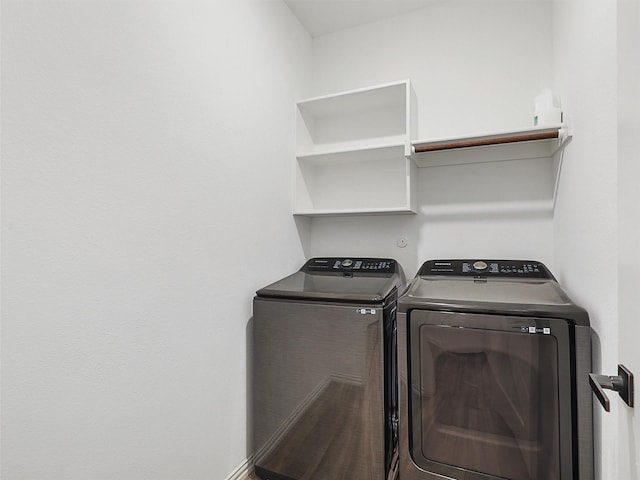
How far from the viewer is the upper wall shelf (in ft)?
5.29

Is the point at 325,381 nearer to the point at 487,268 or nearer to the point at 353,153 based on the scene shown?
the point at 487,268

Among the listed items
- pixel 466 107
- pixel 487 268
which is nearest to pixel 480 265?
pixel 487 268

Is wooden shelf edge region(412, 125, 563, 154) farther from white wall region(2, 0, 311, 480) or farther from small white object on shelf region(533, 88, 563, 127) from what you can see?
white wall region(2, 0, 311, 480)

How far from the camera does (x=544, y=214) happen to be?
190 cm

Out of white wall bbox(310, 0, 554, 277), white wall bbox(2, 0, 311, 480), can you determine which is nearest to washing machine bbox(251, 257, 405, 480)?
white wall bbox(2, 0, 311, 480)

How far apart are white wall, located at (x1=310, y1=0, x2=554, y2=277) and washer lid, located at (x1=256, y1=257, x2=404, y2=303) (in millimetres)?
189

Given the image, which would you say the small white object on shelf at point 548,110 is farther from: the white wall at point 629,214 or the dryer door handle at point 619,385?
the dryer door handle at point 619,385

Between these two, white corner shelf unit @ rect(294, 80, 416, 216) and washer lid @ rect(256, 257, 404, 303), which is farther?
white corner shelf unit @ rect(294, 80, 416, 216)

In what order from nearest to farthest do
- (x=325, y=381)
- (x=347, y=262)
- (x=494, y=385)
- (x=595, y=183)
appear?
(x=595, y=183) → (x=494, y=385) → (x=325, y=381) → (x=347, y=262)

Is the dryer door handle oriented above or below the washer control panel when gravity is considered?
below

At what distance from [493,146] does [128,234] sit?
6.03 ft

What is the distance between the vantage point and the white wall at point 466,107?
193 cm

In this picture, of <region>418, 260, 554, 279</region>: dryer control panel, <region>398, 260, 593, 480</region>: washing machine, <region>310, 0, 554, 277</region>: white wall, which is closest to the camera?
<region>398, 260, 593, 480</region>: washing machine

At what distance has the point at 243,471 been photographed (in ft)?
5.62
